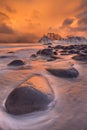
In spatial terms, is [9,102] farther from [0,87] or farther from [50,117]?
[0,87]

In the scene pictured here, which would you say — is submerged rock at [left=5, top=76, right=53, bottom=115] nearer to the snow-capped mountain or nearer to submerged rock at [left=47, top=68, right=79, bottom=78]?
submerged rock at [left=47, top=68, right=79, bottom=78]

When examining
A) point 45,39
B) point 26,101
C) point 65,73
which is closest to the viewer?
point 26,101

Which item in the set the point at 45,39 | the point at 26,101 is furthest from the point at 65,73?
the point at 45,39

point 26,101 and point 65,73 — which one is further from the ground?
point 26,101

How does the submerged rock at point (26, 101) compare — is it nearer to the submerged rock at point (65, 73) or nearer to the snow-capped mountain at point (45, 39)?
the submerged rock at point (65, 73)

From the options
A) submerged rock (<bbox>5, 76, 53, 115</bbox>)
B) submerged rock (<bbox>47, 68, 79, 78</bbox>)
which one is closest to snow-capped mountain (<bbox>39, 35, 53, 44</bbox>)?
submerged rock (<bbox>47, 68, 79, 78</bbox>)

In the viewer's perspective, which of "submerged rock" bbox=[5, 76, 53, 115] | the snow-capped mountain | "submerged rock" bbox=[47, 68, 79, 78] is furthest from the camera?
the snow-capped mountain

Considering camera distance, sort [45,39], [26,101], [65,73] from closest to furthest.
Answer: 1. [26,101]
2. [65,73]
3. [45,39]

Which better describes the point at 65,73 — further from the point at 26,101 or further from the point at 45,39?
the point at 45,39

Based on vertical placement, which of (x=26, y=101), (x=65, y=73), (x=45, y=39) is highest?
(x=26, y=101)

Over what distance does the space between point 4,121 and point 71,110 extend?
748mm

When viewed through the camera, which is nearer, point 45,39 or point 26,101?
point 26,101

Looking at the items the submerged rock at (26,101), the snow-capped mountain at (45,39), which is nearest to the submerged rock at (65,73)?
the submerged rock at (26,101)

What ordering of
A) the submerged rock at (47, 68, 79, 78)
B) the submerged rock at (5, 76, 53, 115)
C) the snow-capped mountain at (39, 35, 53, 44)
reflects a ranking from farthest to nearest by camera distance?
the snow-capped mountain at (39, 35, 53, 44) → the submerged rock at (47, 68, 79, 78) → the submerged rock at (5, 76, 53, 115)
